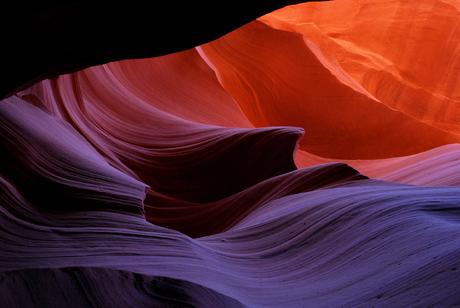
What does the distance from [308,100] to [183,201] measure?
132 inches

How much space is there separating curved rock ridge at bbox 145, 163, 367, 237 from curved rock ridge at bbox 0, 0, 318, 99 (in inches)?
54.5

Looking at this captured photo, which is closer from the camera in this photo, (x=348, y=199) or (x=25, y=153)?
(x=25, y=153)

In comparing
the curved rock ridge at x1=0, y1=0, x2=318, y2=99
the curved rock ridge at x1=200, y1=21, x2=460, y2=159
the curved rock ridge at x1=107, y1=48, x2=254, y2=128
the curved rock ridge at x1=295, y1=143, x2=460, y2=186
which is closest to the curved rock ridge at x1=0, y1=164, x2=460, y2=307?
the curved rock ridge at x1=0, y1=0, x2=318, y2=99

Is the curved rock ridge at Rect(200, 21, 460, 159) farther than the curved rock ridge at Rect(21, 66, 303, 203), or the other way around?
the curved rock ridge at Rect(200, 21, 460, 159)

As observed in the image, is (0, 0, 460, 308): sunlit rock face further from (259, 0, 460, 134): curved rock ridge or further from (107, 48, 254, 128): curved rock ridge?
(259, 0, 460, 134): curved rock ridge

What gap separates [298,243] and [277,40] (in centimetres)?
506

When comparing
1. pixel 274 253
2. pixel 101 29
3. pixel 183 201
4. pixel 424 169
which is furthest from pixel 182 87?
pixel 101 29

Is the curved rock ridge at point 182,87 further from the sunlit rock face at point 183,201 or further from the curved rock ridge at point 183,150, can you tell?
the curved rock ridge at point 183,150

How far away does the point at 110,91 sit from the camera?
3.79m

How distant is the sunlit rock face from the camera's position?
3.44 ft

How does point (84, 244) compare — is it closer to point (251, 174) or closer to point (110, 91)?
point (251, 174)

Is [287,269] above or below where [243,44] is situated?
below

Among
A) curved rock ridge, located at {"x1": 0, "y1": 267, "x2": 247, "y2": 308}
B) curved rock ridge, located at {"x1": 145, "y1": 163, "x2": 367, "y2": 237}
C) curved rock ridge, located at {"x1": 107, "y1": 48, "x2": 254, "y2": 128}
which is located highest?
curved rock ridge, located at {"x1": 107, "y1": 48, "x2": 254, "y2": 128}

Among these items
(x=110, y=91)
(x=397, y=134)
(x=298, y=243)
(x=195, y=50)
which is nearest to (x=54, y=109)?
(x=110, y=91)
